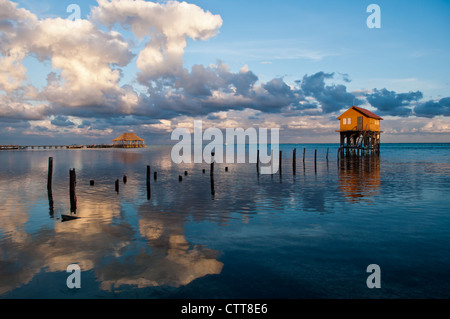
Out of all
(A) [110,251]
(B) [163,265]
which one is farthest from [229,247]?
(A) [110,251]

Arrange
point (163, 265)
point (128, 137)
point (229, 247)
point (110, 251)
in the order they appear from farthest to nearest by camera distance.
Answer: point (128, 137)
point (229, 247)
point (110, 251)
point (163, 265)

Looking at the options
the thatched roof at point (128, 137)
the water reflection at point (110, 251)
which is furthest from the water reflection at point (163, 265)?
the thatched roof at point (128, 137)

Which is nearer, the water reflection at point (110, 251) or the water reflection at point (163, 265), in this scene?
the water reflection at point (163, 265)

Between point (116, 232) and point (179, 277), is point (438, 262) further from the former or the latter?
point (116, 232)

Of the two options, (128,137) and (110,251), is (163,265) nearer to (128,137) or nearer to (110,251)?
(110,251)

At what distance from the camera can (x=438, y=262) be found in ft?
31.3

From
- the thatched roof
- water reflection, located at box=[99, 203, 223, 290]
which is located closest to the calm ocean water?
water reflection, located at box=[99, 203, 223, 290]

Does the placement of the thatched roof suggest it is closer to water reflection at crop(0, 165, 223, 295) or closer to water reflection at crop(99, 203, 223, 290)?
water reflection at crop(0, 165, 223, 295)

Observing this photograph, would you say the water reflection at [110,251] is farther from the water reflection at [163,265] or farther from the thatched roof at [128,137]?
the thatched roof at [128,137]
